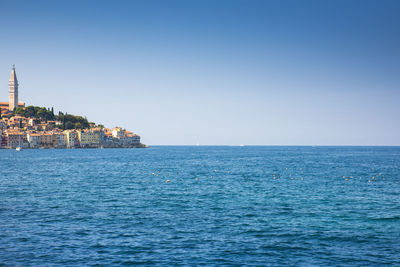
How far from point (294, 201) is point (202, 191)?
1266 cm

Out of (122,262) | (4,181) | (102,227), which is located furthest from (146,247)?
(4,181)

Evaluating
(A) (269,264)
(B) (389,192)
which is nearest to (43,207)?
(A) (269,264)

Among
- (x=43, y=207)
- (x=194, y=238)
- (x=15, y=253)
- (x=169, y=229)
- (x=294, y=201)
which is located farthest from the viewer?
(x=294, y=201)

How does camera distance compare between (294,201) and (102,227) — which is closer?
(102,227)

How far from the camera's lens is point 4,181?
54469 millimetres

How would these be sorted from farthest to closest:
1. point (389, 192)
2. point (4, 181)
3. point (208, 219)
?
point (4, 181) → point (389, 192) → point (208, 219)

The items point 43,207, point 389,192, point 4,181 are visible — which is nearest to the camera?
point 43,207

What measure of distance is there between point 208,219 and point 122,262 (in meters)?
11.0

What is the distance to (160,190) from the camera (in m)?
46.4

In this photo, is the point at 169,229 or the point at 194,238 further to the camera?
the point at 169,229

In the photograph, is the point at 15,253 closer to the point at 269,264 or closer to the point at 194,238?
the point at 194,238

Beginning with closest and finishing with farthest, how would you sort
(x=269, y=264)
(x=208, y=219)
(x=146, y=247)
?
(x=269, y=264) → (x=146, y=247) → (x=208, y=219)

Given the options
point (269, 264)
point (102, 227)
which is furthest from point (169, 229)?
point (269, 264)

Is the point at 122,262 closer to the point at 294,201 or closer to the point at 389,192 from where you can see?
the point at 294,201
